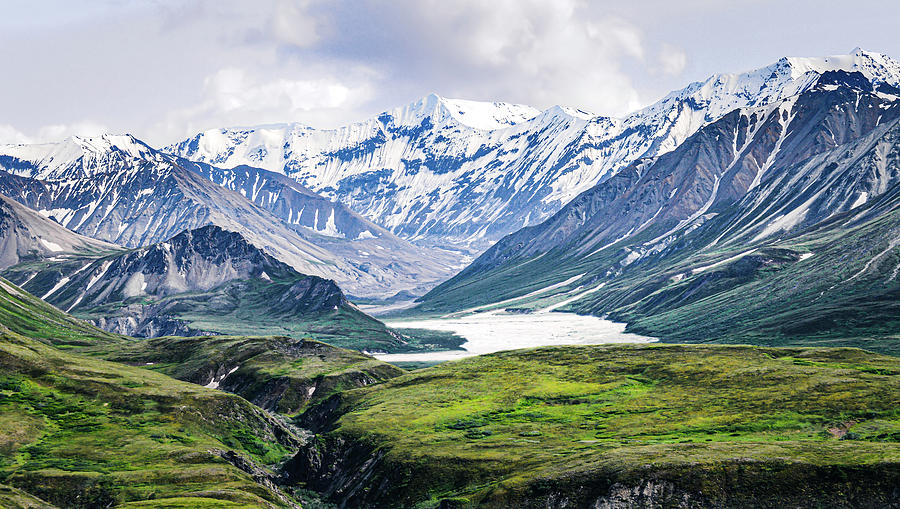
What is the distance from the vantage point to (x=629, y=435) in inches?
4122

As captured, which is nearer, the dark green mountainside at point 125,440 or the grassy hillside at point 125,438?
the dark green mountainside at point 125,440

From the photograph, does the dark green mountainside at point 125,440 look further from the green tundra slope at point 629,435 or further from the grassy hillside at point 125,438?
the green tundra slope at point 629,435

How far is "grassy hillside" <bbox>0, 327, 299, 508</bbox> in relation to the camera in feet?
311

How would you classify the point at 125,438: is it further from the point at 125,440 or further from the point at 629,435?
the point at 629,435

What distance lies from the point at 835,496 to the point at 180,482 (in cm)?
7809

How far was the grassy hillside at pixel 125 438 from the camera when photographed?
94875mm

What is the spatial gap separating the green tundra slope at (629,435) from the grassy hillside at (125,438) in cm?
1807

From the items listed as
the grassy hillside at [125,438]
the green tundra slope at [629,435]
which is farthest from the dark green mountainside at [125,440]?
the green tundra slope at [629,435]

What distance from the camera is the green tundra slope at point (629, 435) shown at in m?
76.5

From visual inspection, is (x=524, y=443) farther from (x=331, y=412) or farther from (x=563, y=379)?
(x=331, y=412)

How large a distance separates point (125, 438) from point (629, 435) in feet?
267

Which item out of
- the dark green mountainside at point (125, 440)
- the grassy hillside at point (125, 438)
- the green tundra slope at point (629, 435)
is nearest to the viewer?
A: the green tundra slope at point (629, 435)

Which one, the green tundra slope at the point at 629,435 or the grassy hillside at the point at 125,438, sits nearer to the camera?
the green tundra slope at the point at 629,435

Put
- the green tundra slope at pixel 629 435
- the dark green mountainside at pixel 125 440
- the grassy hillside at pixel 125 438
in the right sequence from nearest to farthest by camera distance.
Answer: the green tundra slope at pixel 629 435
the dark green mountainside at pixel 125 440
the grassy hillside at pixel 125 438
